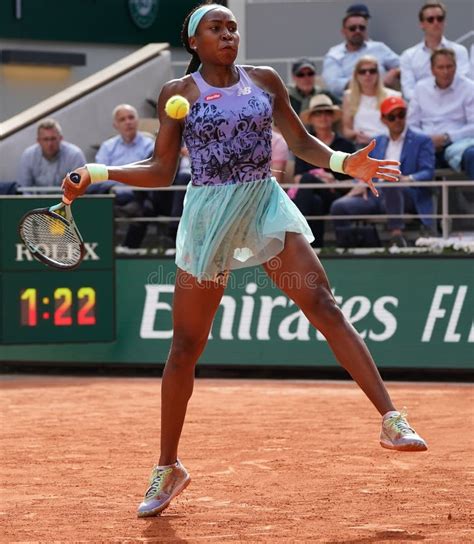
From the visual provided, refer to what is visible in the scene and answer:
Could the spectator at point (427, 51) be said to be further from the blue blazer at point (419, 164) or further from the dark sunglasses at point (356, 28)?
the blue blazer at point (419, 164)

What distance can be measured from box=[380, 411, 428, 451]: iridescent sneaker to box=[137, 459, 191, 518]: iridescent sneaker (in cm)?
99

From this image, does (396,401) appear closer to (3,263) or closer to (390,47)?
(3,263)

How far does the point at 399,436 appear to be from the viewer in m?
4.87

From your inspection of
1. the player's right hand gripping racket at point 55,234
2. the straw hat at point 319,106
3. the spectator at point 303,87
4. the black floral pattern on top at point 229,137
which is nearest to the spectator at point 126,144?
the spectator at point 303,87

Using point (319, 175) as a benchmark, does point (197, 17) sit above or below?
above

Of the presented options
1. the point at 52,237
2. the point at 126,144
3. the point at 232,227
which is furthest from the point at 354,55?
the point at 232,227

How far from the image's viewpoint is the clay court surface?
4.97m

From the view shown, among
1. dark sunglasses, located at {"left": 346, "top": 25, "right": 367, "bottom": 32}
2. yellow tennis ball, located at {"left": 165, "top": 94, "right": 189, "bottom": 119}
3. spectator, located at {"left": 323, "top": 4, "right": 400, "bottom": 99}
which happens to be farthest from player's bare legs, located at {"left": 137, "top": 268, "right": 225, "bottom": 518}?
dark sunglasses, located at {"left": 346, "top": 25, "right": 367, "bottom": 32}

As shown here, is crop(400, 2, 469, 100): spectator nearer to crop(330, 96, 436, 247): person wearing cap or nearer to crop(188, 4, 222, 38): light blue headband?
crop(330, 96, 436, 247): person wearing cap

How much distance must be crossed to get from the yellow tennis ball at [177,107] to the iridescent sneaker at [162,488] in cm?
156

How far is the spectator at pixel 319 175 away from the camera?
11031 mm

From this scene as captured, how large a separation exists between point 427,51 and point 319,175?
2026 mm

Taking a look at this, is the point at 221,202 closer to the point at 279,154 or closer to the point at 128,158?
the point at 279,154

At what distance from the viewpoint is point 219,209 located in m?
5.18
